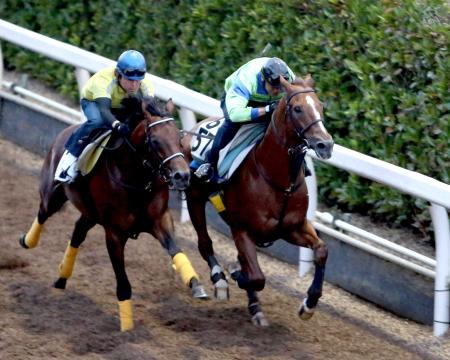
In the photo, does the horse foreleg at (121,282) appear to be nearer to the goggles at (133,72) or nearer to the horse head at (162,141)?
the horse head at (162,141)

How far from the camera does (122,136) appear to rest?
7.21m

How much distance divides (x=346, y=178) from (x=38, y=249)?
2.45 m

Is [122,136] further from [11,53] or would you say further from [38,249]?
[11,53]

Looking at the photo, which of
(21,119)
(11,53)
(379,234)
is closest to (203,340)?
(379,234)

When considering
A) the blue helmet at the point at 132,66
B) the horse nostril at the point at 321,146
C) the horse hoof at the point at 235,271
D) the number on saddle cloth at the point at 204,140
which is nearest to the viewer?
the horse nostril at the point at 321,146

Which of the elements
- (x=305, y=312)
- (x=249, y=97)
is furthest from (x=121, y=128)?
(x=305, y=312)

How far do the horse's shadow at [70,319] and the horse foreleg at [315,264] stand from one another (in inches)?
40.0

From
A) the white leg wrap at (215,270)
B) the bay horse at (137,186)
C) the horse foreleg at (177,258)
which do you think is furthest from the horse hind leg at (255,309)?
the bay horse at (137,186)

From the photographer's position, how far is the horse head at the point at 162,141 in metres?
6.77

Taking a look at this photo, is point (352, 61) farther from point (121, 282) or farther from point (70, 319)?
point (70, 319)

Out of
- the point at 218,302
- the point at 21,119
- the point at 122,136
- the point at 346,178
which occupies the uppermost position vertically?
the point at 122,136

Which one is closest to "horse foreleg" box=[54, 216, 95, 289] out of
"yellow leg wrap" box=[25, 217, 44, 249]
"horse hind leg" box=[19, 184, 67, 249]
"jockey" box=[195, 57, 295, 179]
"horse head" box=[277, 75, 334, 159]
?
"horse hind leg" box=[19, 184, 67, 249]

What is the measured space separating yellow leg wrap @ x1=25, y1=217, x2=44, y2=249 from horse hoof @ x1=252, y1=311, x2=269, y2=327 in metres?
1.93

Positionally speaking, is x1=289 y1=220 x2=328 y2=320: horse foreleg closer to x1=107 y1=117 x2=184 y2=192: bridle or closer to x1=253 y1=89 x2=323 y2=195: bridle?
x1=253 y1=89 x2=323 y2=195: bridle
